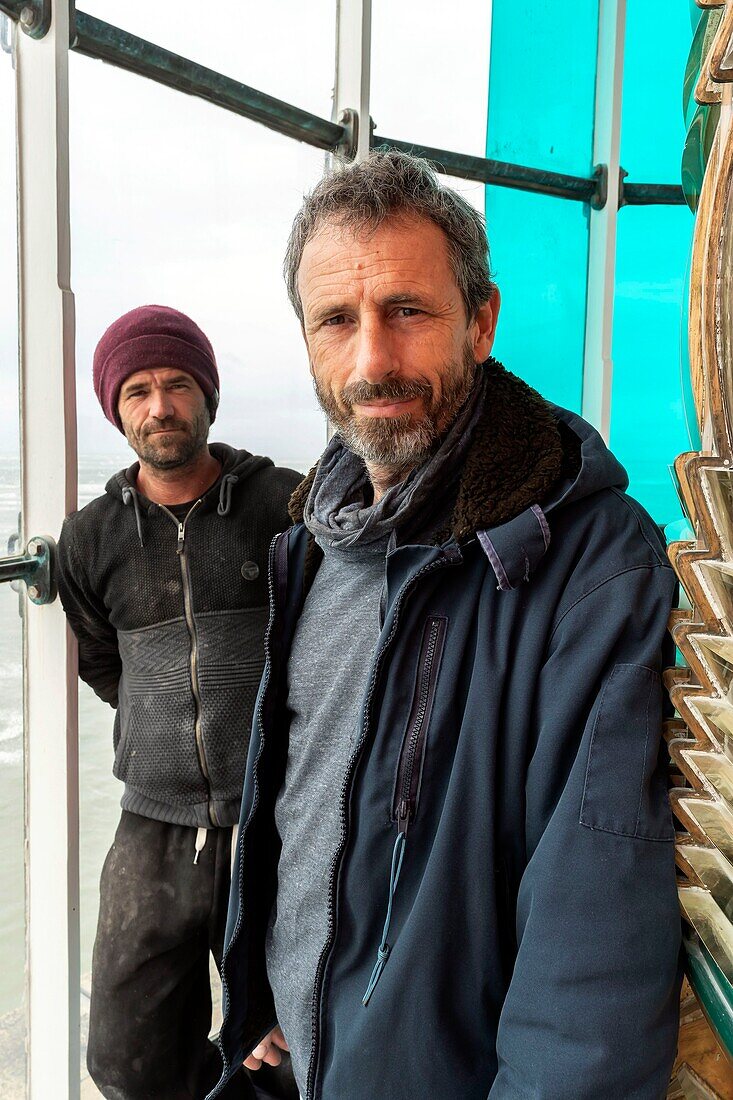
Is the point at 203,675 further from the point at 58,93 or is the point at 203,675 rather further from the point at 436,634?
the point at 58,93

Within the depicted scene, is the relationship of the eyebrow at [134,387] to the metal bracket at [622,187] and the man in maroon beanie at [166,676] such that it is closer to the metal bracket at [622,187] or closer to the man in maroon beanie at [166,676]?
the man in maroon beanie at [166,676]

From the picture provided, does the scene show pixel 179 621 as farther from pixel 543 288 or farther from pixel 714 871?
pixel 543 288

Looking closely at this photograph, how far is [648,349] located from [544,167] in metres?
0.92

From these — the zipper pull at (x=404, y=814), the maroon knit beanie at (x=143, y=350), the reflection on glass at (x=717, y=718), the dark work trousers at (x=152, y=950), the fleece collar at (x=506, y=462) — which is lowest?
the dark work trousers at (x=152, y=950)

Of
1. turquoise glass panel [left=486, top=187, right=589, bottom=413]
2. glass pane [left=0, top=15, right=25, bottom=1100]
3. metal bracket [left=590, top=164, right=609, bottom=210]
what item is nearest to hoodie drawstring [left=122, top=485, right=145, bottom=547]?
glass pane [left=0, top=15, right=25, bottom=1100]

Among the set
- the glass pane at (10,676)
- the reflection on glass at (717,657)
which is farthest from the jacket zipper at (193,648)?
the reflection on glass at (717,657)

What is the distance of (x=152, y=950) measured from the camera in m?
2.03

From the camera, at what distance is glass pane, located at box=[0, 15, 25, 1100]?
6.80 feet

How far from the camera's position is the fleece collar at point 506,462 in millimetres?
1024

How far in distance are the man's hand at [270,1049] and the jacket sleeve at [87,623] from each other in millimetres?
991

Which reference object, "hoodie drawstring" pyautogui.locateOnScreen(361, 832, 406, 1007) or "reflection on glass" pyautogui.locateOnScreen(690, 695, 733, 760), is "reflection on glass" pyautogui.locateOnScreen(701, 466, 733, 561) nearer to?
"reflection on glass" pyautogui.locateOnScreen(690, 695, 733, 760)

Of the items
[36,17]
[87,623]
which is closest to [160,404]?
[87,623]

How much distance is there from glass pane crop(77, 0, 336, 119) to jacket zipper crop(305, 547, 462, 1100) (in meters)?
1.75

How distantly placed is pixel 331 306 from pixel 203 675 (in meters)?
1.04
